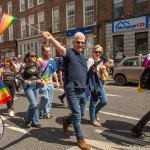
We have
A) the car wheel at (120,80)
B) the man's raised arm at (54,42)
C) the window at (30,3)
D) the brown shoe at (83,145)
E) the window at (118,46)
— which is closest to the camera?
the man's raised arm at (54,42)

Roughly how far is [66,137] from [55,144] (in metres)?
0.41

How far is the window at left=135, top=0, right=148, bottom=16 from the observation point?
71.8ft

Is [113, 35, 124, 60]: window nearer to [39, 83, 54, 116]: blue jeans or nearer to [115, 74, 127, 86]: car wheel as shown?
[115, 74, 127, 86]: car wheel

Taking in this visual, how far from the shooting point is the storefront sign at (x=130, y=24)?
21.7 meters

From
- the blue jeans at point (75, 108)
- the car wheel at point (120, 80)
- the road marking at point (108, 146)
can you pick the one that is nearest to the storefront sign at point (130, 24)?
→ the car wheel at point (120, 80)

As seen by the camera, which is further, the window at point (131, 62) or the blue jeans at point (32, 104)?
the window at point (131, 62)

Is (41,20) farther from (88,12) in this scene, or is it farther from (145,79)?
(145,79)

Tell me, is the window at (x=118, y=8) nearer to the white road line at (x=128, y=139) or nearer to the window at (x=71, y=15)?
the window at (x=71, y=15)

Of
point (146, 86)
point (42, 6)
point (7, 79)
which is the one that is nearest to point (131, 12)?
point (42, 6)

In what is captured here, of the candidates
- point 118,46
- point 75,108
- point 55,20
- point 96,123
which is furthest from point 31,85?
point 55,20

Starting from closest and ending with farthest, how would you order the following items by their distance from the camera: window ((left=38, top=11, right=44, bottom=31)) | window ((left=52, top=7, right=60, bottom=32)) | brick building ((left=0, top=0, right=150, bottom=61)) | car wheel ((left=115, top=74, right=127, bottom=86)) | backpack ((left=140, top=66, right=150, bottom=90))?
backpack ((left=140, top=66, right=150, bottom=90)), car wheel ((left=115, top=74, right=127, bottom=86)), brick building ((left=0, top=0, right=150, bottom=61)), window ((left=52, top=7, right=60, bottom=32)), window ((left=38, top=11, right=44, bottom=31))

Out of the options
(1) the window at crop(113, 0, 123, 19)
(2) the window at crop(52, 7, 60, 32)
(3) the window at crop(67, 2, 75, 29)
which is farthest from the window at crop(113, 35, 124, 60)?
(2) the window at crop(52, 7, 60, 32)

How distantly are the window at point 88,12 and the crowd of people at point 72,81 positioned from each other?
19697mm

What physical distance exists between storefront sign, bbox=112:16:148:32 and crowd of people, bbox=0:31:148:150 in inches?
620
